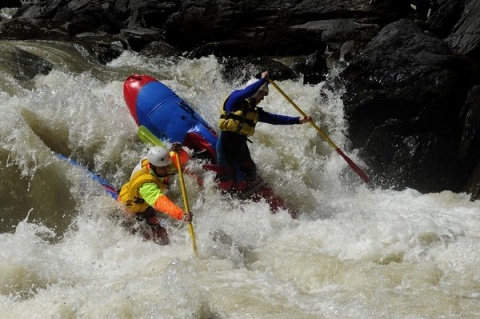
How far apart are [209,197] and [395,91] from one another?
3.05 m

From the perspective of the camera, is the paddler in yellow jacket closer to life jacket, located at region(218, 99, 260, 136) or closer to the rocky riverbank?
life jacket, located at region(218, 99, 260, 136)

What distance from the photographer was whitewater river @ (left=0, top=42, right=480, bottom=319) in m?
3.88

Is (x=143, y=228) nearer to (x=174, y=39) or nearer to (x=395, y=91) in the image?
(x=395, y=91)

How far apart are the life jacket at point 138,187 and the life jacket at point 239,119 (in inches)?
47.2

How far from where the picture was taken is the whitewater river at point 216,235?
3879 millimetres

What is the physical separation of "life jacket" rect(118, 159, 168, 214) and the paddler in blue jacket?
1.20 m

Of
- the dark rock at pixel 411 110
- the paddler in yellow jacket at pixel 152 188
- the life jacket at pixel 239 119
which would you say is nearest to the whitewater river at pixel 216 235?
the paddler in yellow jacket at pixel 152 188

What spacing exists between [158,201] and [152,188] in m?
0.21

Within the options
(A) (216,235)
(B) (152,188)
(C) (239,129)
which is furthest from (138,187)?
(C) (239,129)

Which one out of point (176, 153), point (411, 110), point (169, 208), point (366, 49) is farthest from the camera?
point (366, 49)

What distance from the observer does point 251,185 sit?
6406mm

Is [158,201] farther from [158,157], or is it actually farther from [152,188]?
[158,157]

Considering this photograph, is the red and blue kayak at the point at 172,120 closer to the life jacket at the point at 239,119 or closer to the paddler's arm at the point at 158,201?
the life jacket at the point at 239,119

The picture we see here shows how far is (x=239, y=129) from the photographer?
245 inches
